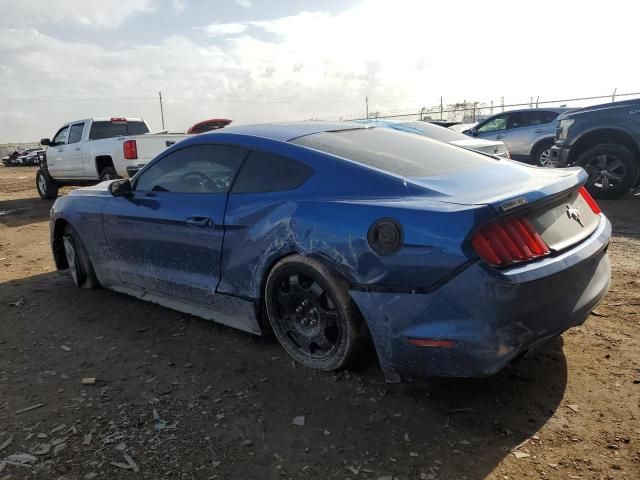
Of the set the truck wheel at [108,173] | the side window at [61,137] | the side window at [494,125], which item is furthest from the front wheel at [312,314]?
the side window at [61,137]

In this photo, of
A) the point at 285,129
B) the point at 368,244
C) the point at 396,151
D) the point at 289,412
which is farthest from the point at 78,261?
the point at 368,244

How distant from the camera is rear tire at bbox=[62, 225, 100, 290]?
481 cm

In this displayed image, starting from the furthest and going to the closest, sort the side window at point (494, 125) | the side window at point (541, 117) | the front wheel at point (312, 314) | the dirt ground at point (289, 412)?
the side window at point (494, 125)
the side window at point (541, 117)
the front wheel at point (312, 314)
the dirt ground at point (289, 412)

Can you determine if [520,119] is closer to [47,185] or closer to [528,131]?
[528,131]

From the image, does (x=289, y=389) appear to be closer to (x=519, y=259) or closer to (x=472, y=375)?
(x=472, y=375)

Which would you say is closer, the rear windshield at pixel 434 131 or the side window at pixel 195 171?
the side window at pixel 195 171

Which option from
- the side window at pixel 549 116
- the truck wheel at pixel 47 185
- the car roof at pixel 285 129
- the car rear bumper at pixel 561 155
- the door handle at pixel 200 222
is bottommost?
the truck wheel at pixel 47 185

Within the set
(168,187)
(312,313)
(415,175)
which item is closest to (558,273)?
(415,175)

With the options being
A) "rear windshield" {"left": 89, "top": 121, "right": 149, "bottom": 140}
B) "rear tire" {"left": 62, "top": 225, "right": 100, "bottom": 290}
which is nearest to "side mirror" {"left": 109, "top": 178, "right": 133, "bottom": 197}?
"rear tire" {"left": 62, "top": 225, "right": 100, "bottom": 290}

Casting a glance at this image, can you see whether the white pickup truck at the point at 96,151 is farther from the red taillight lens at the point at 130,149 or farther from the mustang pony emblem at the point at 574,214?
the mustang pony emblem at the point at 574,214

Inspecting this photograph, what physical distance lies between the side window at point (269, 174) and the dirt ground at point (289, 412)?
1.10 metres

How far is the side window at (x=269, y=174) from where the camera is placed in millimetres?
3082

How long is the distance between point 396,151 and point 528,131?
10365mm

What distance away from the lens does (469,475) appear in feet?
7.27
